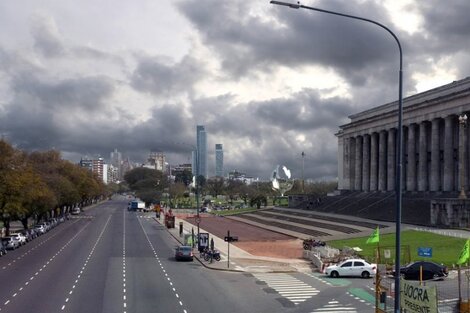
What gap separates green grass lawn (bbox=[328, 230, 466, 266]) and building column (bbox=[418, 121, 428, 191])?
35431 millimetres

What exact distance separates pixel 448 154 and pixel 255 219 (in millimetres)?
41442

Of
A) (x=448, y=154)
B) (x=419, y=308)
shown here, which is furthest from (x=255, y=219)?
(x=419, y=308)

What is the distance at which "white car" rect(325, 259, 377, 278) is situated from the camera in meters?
42.2

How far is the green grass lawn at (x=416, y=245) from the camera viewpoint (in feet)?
154

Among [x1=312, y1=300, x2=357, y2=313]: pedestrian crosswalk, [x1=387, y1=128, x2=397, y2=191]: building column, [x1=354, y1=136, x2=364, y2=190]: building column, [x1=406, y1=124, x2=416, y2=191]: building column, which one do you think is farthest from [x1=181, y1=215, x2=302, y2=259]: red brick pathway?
[x1=354, y1=136, x2=364, y2=190]: building column

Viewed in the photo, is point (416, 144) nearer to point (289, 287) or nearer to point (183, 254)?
point (183, 254)

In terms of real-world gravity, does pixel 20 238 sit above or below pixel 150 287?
above

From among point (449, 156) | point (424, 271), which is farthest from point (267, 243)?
point (449, 156)

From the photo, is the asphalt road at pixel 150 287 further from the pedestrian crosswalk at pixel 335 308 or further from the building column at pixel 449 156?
the building column at pixel 449 156

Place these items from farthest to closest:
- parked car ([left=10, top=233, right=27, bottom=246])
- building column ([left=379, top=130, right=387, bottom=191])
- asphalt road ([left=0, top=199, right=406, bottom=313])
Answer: building column ([left=379, top=130, right=387, bottom=191])
parked car ([left=10, top=233, right=27, bottom=246])
asphalt road ([left=0, top=199, right=406, bottom=313])

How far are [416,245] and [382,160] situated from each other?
66422 millimetres

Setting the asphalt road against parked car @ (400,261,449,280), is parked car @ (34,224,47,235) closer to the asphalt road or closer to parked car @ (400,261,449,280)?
the asphalt road

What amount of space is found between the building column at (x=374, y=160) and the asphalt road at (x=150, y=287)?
76.8 metres

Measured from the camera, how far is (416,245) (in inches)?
2208
